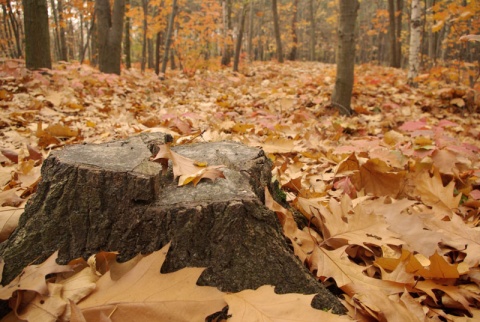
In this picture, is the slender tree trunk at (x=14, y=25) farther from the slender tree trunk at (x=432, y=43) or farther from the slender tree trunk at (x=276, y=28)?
the slender tree trunk at (x=432, y=43)

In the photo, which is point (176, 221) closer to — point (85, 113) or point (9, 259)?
point (9, 259)

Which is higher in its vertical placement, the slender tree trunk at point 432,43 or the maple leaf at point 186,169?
the slender tree trunk at point 432,43

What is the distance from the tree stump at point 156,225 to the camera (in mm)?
1096

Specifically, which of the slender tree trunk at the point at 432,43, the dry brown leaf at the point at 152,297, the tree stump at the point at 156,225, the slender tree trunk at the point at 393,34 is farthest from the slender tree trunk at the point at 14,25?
the slender tree trunk at the point at 393,34

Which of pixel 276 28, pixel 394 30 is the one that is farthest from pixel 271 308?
pixel 276 28

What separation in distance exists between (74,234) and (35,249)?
0.49ft

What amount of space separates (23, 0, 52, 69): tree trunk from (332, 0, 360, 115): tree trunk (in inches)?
182

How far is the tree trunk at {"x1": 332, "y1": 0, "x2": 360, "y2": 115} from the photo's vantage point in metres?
4.59

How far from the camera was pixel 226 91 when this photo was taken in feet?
23.5

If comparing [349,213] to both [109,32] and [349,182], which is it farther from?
[109,32]

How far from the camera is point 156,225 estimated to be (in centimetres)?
111

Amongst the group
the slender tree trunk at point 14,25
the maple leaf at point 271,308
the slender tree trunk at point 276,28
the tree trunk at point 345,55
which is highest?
the slender tree trunk at point 276,28

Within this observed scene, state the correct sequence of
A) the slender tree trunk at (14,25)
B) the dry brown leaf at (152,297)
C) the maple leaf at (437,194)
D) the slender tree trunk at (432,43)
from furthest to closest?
the slender tree trunk at (432,43) → the slender tree trunk at (14,25) → the maple leaf at (437,194) → the dry brown leaf at (152,297)

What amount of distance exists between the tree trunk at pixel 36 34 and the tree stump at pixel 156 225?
5438 mm
